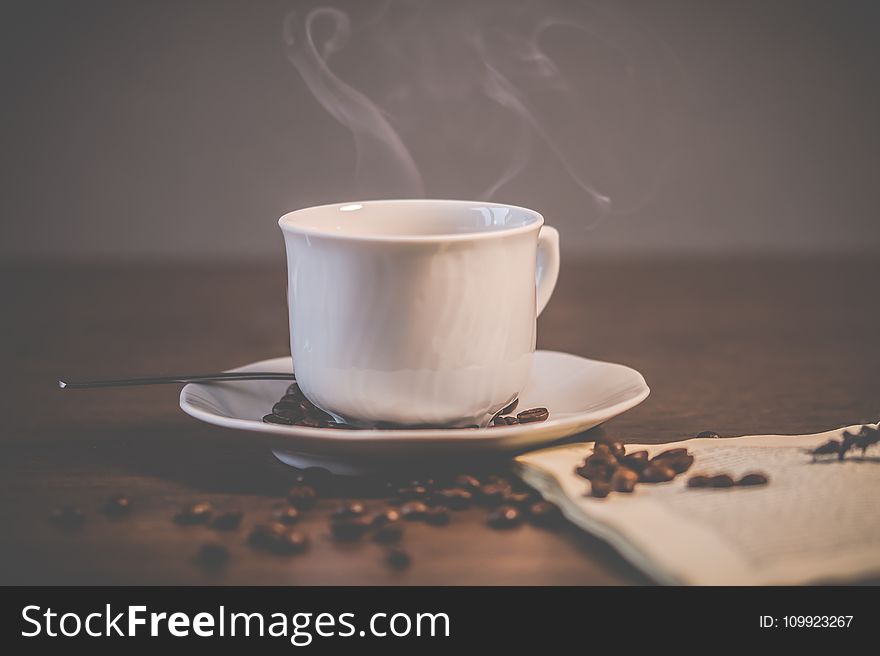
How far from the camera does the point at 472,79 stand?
302 cm

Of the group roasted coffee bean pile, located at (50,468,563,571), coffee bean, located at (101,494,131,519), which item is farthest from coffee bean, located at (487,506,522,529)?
coffee bean, located at (101,494,131,519)

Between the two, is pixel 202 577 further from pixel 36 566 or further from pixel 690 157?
pixel 690 157

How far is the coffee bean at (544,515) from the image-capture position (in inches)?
45.6

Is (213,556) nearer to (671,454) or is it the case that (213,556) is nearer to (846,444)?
(671,454)

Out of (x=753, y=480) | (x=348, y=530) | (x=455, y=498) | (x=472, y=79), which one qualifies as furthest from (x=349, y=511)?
(x=472, y=79)

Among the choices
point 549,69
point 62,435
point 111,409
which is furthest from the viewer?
point 549,69

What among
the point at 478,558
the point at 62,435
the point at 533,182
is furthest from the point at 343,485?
the point at 533,182

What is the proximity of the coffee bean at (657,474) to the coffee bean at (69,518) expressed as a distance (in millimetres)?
657

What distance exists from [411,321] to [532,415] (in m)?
0.25

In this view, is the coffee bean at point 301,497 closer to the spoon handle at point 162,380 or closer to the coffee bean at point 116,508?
the coffee bean at point 116,508

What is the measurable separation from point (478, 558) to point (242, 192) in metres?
2.56

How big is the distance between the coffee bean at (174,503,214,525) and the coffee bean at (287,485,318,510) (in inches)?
A: 3.8

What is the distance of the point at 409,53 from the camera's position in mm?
3029

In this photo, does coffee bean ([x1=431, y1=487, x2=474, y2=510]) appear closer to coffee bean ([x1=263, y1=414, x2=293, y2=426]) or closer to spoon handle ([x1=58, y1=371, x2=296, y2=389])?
coffee bean ([x1=263, y1=414, x2=293, y2=426])
